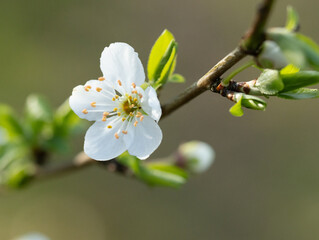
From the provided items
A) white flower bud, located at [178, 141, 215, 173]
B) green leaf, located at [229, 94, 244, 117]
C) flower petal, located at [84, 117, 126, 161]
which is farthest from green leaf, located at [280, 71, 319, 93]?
white flower bud, located at [178, 141, 215, 173]

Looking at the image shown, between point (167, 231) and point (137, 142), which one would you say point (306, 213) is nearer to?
point (167, 231)

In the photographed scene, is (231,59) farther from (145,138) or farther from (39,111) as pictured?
(39,111)

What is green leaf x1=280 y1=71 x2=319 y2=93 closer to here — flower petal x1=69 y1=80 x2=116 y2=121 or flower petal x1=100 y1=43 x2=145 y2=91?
flower petal x1=100 y1=43 x2=145 y2=91

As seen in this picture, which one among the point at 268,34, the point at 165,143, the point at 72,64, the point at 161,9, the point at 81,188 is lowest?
the point at 81,188

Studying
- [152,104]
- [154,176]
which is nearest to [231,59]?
[152,104]

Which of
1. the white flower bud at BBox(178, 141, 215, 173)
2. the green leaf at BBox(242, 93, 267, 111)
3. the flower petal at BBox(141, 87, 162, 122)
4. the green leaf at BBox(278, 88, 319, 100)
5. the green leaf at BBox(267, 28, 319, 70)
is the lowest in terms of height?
the white flower bud at BBox(178, 141, 215, 173)

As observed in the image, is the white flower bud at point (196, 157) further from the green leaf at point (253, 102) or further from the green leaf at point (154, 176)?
the green leaf at point (253, 102)

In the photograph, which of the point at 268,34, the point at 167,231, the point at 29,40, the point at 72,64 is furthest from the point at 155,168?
the point at 29,40

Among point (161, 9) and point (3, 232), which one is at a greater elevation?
point (161, 9)
